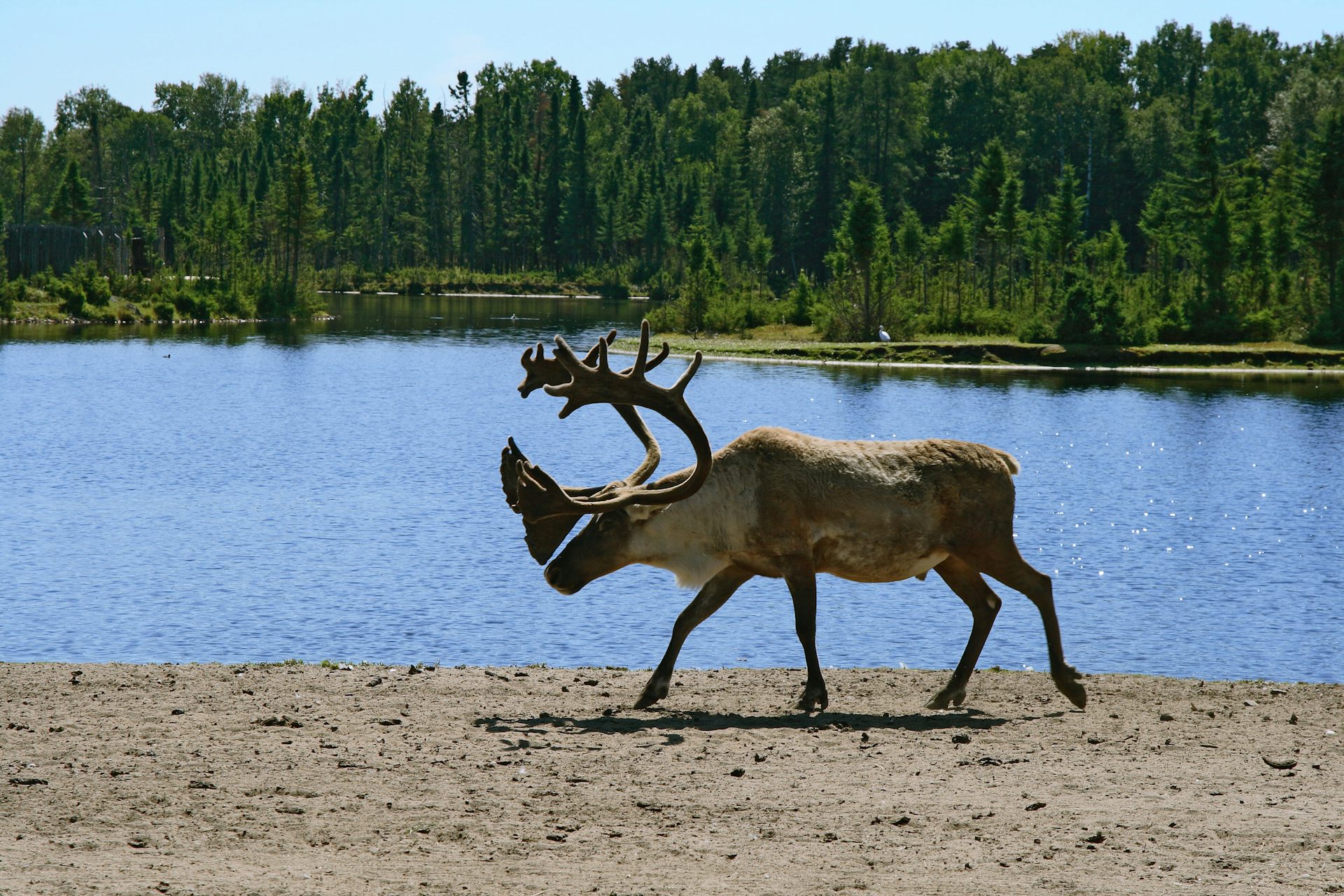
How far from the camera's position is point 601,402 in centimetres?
991

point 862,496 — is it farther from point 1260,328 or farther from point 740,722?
point 1260,328

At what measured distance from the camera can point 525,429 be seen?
139 feet

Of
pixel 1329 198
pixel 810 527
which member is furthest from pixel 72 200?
pixel 810 527

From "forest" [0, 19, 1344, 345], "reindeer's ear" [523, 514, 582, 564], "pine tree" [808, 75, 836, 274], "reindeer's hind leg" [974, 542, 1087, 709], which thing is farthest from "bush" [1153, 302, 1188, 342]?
"reindeer's ear" [523, 514, 582, 564]

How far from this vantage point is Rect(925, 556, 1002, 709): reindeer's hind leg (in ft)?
34.2

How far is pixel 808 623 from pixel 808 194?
12243cm

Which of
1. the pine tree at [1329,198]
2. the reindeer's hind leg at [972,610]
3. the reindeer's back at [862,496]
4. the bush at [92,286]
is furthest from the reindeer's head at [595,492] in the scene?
the bush at [92,286]

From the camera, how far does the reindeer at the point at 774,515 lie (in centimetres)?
1004

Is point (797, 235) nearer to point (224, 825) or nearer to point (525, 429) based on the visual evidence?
point (525, 429)

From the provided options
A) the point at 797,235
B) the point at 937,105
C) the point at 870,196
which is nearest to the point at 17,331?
the point at 870,196

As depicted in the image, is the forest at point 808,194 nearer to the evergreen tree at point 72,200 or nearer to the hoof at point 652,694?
the evergreen tree at point 72,200

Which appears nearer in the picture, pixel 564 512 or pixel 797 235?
pixel 564 512

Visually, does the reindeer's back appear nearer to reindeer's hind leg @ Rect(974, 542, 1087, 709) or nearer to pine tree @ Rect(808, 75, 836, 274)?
reindeer's hind leg @ Rect(974, 542, 1087, 709)

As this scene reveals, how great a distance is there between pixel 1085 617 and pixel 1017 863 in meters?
11.8
